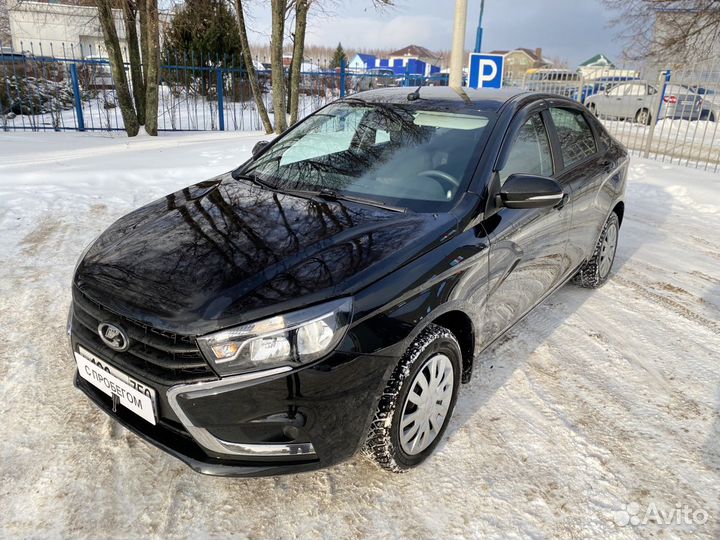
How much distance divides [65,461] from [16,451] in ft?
0.83

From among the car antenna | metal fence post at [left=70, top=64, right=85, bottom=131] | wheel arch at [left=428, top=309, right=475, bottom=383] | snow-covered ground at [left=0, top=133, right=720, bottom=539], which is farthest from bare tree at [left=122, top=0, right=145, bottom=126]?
wheel arch at [left=428, top=309, right=475, bottom=383]

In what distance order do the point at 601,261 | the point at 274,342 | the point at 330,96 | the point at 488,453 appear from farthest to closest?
the point at 330,96 → the point at 601,261 → the point at 488,453 → the point at 274,342

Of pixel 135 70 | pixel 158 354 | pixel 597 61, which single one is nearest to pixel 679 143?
pixel 135 70

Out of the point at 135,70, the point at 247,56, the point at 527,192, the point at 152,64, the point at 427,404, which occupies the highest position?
the point at 247,56

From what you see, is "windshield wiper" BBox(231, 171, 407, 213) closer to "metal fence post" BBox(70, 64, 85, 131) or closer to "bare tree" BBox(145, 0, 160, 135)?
"bare tree" BBox(145, 0, 160, 135)

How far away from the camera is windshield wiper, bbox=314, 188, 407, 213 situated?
8.81ft

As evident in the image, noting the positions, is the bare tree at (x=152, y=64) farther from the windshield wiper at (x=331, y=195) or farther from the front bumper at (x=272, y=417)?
the front bumper at (x=272, y=417)

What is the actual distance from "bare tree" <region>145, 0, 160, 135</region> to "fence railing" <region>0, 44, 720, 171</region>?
1148mm

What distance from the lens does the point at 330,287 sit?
6.66 ft

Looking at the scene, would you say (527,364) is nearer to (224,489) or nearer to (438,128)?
(438,128)

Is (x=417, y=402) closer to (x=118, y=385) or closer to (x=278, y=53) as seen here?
(x=118, y=385)

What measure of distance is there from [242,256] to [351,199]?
2.54 ft

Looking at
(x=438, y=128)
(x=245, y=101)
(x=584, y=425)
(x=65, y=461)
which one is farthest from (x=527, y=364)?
(x=245, y=101)

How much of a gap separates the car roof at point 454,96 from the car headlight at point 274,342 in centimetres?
188
